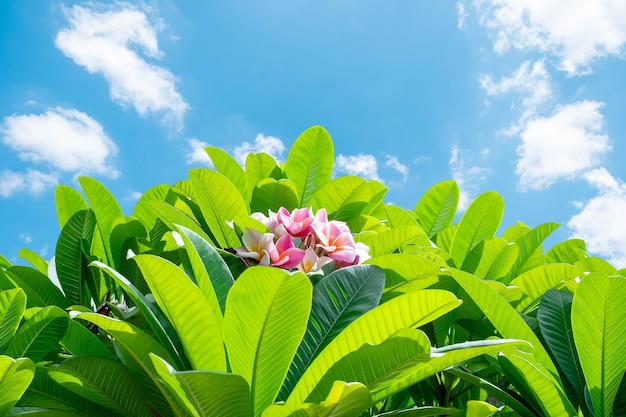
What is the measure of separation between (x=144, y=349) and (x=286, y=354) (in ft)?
0.77

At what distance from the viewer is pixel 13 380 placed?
93 centimetres

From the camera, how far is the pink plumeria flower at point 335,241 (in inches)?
51.0

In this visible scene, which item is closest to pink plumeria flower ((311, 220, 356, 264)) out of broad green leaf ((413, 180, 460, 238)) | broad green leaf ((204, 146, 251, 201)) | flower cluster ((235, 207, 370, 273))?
flower cluster ((235, 207, 370, 273))

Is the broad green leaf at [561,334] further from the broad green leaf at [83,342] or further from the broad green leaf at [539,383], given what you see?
the broad green leaf at [83,342]

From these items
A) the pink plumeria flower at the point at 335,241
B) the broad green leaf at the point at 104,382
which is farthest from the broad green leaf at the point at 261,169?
the broad green leaf at the point at 104,382

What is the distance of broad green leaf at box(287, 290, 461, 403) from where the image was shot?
3.08ft

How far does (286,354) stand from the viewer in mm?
923

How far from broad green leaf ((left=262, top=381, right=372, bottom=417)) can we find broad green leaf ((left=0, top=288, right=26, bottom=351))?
1.76 feet

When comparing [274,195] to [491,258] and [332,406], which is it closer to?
[491,258]

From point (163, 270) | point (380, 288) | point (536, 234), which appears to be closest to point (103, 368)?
point (163, 270)

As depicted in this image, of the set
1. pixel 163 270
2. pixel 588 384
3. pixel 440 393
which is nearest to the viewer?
pixel 163 270

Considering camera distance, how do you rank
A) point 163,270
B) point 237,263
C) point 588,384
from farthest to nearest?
point 237,263 → point 588,384 → point 163,270

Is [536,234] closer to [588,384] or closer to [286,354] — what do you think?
[588,384]

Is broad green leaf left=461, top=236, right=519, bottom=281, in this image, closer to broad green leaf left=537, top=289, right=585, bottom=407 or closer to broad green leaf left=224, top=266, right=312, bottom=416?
broad green leaf left=537, top=289, right=585, bottom=407
